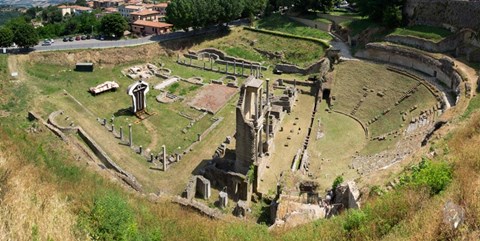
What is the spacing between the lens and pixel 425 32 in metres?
51.8

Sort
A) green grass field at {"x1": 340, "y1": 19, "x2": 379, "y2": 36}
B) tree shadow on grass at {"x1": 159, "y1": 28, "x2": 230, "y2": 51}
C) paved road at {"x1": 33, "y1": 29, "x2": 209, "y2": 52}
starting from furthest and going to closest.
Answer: tree shadow on grass at {"x1": 159, "y1": 28, "x2": 230, "y2": 51}
green grass field at {"x1": 340, "y1": 19, "x2": 379, "y2": 36}
paved road at {"x1": 33, "y1": 29, "x2": 209, "y2": 52}

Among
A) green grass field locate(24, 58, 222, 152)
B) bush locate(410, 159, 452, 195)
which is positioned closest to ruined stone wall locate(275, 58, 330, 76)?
green grass field locate(24, 58, 222, 152)

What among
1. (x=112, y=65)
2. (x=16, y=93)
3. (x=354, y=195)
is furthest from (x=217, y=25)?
(x=354, y=195)

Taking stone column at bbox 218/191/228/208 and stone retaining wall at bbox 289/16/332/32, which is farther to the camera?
stone retaining wall at bbox 289/16/332/32

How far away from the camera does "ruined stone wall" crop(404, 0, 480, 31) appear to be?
49.1m

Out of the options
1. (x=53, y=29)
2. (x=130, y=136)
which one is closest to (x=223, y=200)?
(x=130, y=136)

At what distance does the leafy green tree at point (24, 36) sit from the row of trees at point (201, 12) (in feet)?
66.2

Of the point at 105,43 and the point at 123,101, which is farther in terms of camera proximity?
the point at 105,43

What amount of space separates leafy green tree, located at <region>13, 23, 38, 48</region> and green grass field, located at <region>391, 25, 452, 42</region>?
4626 centimetres

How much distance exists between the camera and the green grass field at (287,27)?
2527 inches

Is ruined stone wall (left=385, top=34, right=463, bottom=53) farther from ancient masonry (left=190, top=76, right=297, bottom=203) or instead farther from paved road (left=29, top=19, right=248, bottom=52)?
paved road (left=29, top=19, right=248, bottom=52)

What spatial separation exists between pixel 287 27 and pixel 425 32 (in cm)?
2266

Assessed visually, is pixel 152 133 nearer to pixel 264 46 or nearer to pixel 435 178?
pixel 435 178

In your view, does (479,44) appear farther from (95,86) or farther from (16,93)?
(16,93)
